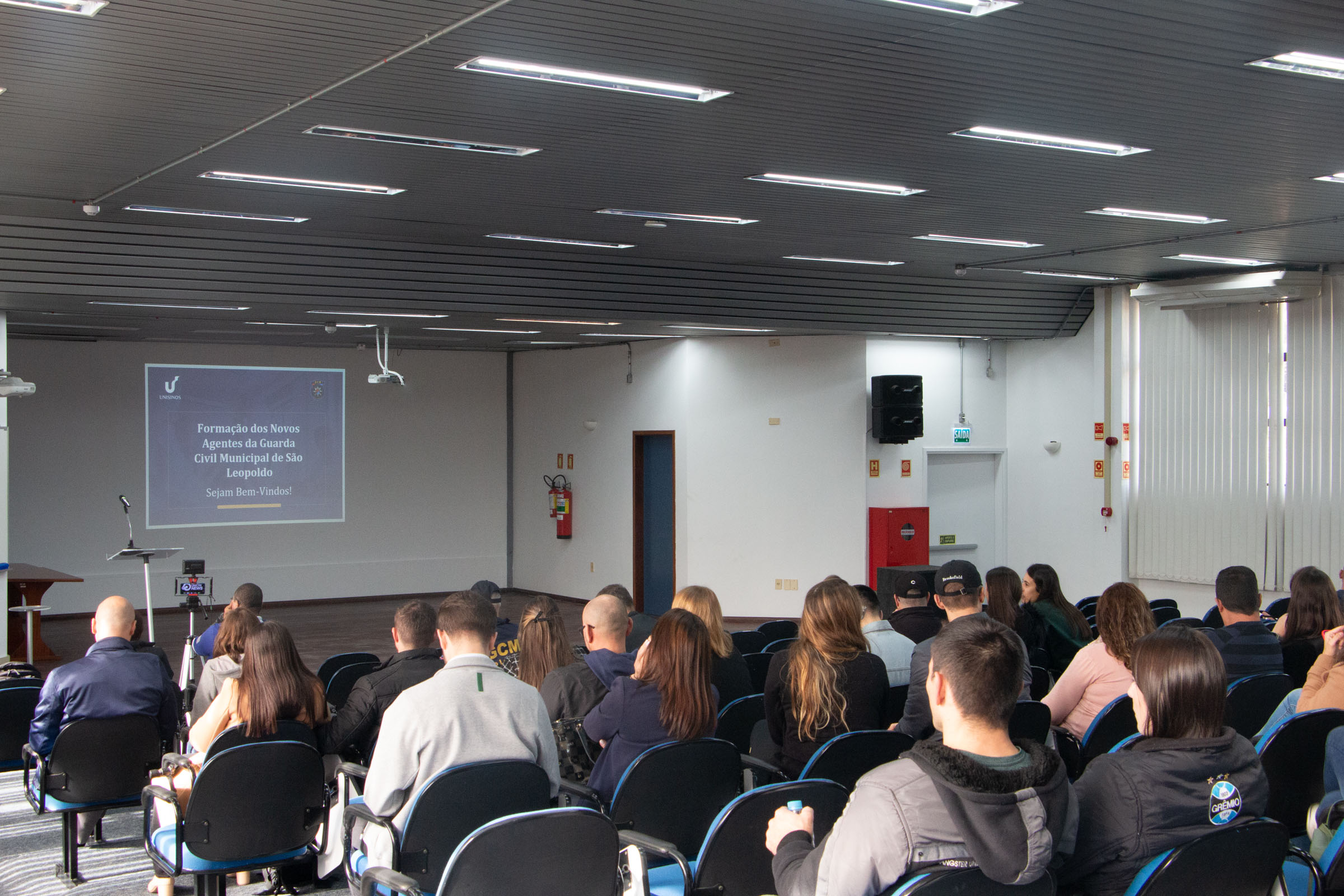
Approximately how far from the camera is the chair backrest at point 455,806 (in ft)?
11.0

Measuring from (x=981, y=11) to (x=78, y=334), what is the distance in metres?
12.1

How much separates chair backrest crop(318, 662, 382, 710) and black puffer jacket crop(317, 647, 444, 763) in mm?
1330

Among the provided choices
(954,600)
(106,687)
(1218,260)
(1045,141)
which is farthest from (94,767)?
(1218,260)

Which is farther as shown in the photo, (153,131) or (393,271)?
(393,271)

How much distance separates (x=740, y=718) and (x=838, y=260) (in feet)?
19.7

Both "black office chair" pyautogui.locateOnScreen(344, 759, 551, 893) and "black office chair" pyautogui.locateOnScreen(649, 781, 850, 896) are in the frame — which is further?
"black office chair" pyautogui.locateOnScreen(344, 759, 551, 893)

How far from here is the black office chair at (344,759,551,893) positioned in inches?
132

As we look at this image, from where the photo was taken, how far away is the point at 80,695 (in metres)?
4.91

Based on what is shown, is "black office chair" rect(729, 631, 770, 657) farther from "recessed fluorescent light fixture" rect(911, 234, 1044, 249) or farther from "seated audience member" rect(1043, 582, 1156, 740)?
"recessed fluorescent light fixture" rect(911, 234, 1044, 249)

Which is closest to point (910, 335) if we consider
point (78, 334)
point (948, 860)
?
point (78, 334)

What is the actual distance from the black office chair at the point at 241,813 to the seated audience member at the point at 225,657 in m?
0.71

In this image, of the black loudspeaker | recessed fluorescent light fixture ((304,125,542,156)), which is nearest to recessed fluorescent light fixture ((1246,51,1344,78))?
recessed fluorescent light fixture ((304,125,542,156))

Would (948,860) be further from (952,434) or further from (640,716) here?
(952,434)

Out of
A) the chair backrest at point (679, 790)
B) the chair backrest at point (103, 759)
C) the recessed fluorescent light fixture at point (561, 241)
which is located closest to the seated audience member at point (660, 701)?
the chair backrest at point (679, 790)
